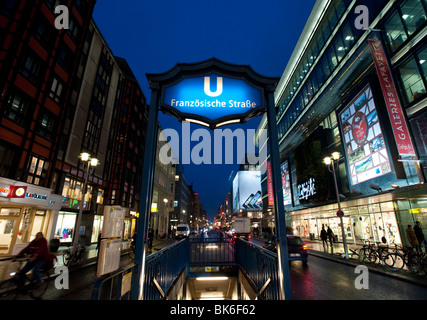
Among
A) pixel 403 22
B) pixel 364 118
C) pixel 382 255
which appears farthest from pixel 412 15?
pixel 382 255

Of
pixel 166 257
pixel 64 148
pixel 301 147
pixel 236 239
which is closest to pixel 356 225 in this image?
pixel 301 147

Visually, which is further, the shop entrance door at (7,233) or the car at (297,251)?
the shop entrance door at (7,233)

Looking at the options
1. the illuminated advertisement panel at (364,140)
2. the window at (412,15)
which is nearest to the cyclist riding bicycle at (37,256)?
the illuminated advertisement panel at (364,140)

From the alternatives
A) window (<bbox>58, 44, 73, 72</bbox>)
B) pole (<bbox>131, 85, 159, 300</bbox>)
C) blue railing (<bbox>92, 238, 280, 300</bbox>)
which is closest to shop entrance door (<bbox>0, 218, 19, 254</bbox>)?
window (<bbox>58, 44, 73, 72</bbox>)

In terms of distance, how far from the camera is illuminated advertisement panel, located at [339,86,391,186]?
1839 cm

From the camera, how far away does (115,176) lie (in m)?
34.4

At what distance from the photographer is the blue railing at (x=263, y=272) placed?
518 cm

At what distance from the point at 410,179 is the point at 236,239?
14314mm

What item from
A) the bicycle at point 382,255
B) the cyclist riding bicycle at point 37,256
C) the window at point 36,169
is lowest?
the bicycle at point 382,255

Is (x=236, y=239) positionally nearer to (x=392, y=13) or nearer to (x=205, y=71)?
(x=205, y=71)

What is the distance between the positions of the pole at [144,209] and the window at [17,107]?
18.4 metres

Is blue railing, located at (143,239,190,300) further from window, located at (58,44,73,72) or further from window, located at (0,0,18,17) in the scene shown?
window, located at (58,44,73,72)

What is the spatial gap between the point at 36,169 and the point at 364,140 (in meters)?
30.3

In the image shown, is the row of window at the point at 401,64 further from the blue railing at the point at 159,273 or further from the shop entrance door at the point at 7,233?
the shop entrance door at the point at 7,233
